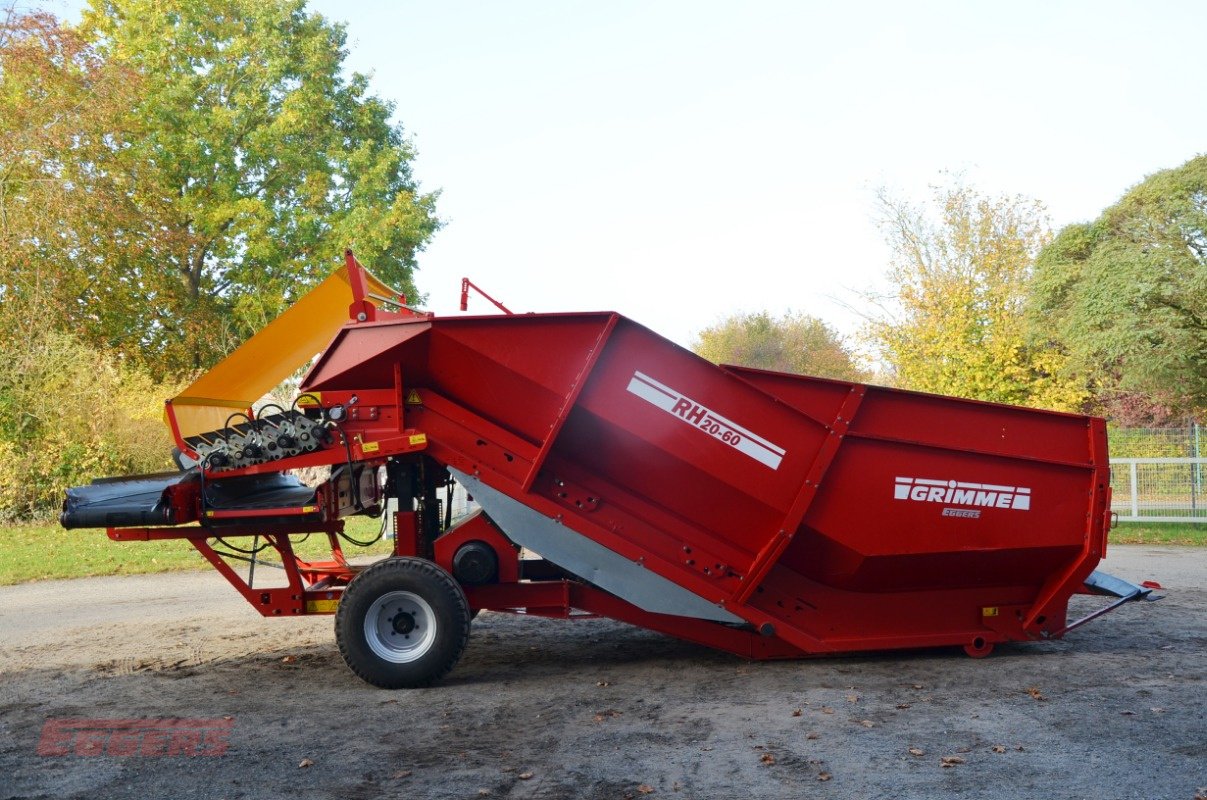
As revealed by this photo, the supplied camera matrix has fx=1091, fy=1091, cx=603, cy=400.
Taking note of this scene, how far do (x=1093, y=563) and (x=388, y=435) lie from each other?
4834 mm

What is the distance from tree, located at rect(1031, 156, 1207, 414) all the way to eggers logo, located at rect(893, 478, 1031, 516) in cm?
1313

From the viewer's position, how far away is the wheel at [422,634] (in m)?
6.91

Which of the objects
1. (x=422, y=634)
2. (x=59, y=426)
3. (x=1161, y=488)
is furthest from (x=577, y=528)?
(x=59, y=426)

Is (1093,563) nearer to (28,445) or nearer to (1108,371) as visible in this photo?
(1108,371)

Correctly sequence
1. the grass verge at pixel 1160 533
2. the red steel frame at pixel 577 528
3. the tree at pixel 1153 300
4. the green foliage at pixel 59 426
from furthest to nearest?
the green foliage at pixel 59 426, the tree at pixel 1153 300, the grass verge at pixel 1160 533, the red steel frame at pixel 577 528

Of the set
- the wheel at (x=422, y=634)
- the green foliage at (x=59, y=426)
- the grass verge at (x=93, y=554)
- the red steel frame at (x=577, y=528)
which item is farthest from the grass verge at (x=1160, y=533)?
the green foliage at (x=59, y=426)

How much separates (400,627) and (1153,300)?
16.5 metres

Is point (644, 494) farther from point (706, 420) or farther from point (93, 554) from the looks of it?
point (93, 554)

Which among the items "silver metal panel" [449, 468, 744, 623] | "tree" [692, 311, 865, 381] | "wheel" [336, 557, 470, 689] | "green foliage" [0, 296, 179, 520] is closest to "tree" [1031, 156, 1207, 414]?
"silver metal panel" [449, 468, 744, 623]

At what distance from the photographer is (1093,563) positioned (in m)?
7.44

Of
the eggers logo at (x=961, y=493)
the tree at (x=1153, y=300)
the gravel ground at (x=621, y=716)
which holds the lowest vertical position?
the gravel ground at (x=621, y=716)

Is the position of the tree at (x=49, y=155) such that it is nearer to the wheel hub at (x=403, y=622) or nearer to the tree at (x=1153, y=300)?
the wheel hub at (x=403, y=622)

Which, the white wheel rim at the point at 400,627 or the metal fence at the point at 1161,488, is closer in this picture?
the white wheel rim at the point at 400,627

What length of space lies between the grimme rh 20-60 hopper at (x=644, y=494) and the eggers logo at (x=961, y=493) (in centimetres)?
1
